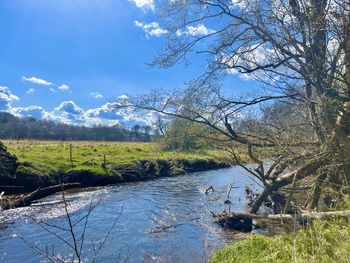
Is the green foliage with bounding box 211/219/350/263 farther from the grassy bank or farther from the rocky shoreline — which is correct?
the rocky shoreline

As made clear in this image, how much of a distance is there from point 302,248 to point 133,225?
11420mm

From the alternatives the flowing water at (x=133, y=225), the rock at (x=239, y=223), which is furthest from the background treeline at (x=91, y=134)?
the rock at (x=239, y=223)

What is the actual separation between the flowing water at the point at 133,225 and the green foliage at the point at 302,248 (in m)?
1.31

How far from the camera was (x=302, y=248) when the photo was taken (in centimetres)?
586

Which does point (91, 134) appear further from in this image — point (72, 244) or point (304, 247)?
point (304, 247)

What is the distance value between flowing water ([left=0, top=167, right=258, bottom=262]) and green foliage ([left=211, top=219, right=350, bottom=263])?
51.8 inches

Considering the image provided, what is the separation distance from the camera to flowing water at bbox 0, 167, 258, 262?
12.5m

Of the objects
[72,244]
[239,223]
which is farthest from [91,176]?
[239,223]

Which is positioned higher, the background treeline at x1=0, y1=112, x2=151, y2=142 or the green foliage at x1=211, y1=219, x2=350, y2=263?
the background treeline at x1=0, y1=112, x2=151, y2=142

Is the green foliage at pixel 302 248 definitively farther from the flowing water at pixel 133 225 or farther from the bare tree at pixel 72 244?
the bare tree at pixel 72 244

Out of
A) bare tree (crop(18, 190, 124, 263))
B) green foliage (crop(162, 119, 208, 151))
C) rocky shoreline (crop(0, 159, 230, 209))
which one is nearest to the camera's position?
bare tree (crop(18, 190, 124, 263))

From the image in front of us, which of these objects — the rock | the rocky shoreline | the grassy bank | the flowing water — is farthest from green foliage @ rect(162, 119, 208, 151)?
the rocky shoreline

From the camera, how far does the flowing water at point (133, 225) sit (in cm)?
1253

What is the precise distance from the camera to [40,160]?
3084 centimetres
